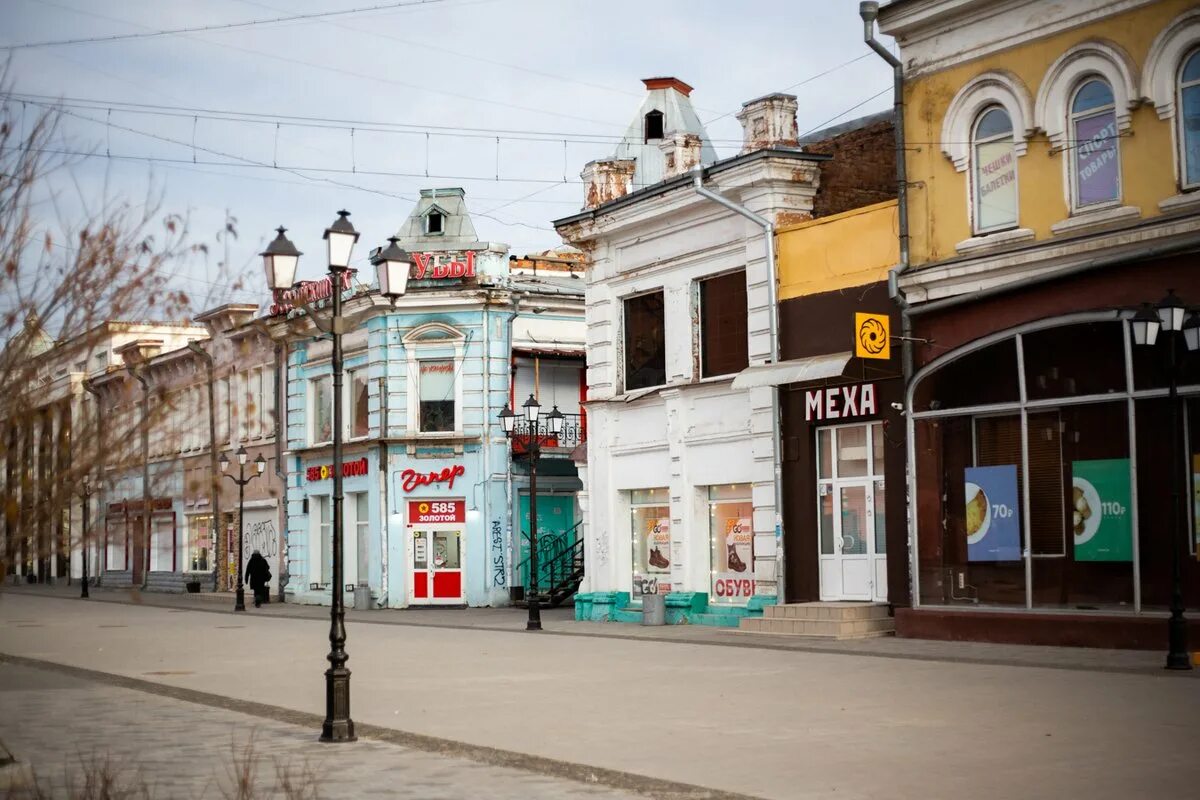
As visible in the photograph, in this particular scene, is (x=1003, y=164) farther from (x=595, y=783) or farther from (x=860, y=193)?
(x=595, y=783)

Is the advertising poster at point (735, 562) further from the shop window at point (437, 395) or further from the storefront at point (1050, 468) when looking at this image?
the shop window at point (437, 395)

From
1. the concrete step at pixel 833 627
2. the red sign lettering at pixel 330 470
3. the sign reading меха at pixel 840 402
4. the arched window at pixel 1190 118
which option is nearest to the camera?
the arched window at pixel 1190 118

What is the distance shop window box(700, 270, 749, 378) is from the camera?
2869 cm

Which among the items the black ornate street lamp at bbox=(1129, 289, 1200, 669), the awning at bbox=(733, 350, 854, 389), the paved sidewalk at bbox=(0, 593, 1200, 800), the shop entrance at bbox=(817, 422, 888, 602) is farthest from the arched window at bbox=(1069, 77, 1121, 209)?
the paved sidewalk at bbox=(0, 593, 1200, 800)

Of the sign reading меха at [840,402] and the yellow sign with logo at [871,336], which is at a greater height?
the yellow sign with logo at [871,336]

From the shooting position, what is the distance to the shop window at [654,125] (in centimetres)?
3875

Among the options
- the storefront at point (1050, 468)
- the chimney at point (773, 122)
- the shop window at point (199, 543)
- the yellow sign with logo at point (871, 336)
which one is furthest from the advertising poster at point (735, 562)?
the shop window at point (199, 543)

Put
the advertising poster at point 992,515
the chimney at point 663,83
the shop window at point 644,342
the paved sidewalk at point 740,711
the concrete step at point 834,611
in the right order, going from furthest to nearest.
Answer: the chimney at point 663,83
the shop window at point 644,342
the concrete step at point 834,611
the advertising poster at point 992,515
the paved sidewalk at point 740,711

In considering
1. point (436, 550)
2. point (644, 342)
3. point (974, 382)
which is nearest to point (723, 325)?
point (644, 342)

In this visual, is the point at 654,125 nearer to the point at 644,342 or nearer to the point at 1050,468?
the point at 644,342

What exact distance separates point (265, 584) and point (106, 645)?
56.8 ft

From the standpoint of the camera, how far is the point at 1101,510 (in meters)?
20.8

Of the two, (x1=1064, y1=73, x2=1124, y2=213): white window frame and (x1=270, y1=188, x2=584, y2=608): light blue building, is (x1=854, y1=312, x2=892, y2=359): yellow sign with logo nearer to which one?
(x1=1064, y1=73, x2=1124, y2=213): white window frame

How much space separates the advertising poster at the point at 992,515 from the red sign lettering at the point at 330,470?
2249cm
